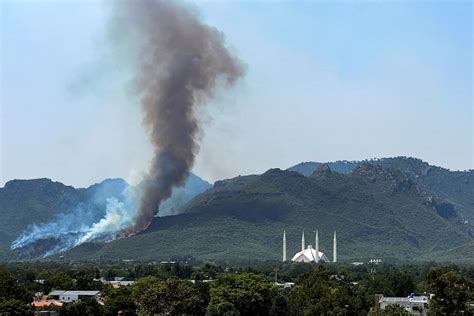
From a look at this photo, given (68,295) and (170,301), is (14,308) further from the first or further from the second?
(68,295)

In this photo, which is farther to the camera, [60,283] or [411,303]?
[60,283]

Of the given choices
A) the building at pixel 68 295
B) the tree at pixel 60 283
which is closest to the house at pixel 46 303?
the building at pixel 68 295

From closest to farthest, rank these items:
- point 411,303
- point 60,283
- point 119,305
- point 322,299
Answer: point 322,299
point 119,305
point 411,303
point 60,283

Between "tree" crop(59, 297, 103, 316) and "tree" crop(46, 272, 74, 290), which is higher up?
"tree" crop(46, 272, 74, 290)

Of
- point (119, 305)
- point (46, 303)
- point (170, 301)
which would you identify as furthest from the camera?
point (46, 303)

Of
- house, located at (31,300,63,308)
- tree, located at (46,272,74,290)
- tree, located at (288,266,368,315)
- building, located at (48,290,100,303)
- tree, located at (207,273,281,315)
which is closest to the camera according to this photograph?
tree, located at (288,266,368,315)

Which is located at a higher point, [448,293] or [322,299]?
[322,299]

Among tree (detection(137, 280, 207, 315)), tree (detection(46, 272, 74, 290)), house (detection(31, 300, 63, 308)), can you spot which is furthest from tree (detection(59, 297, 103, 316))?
tree (detection(46, 272, 74, 290))

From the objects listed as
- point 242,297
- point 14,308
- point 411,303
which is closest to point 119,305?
point 242,297

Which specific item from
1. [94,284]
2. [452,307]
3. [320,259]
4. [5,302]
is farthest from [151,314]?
[320,259]

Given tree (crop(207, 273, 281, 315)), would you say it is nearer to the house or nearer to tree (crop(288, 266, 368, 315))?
tree (crop(288, 266, 368, 315))

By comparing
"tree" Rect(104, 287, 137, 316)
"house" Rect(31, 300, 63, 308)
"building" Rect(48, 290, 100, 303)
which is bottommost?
"tree" Rect(104, 287, 137, 316)
